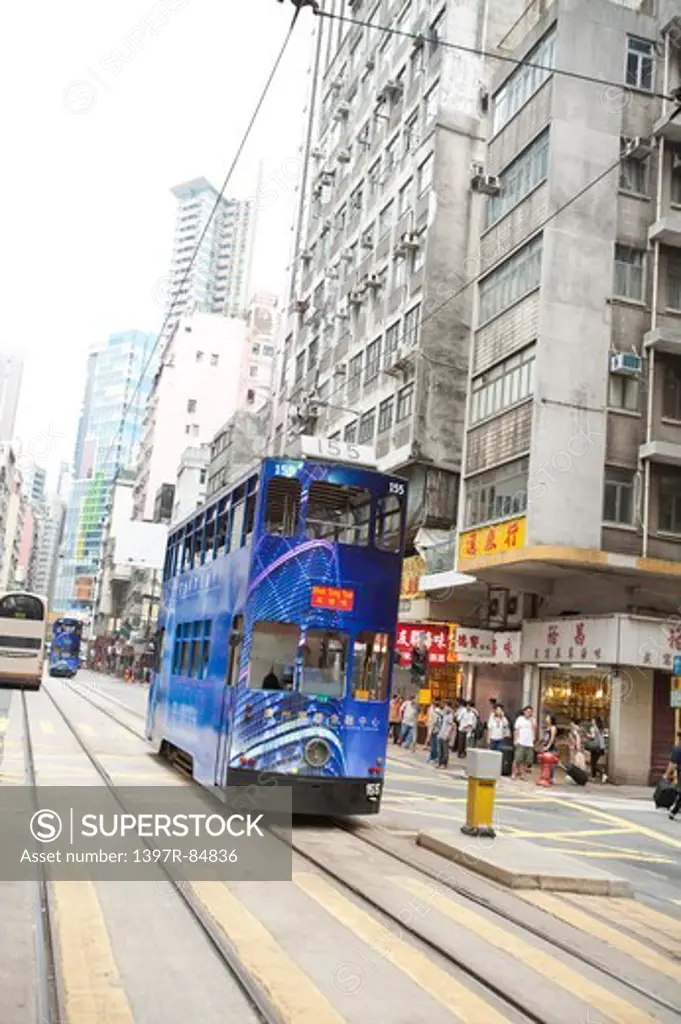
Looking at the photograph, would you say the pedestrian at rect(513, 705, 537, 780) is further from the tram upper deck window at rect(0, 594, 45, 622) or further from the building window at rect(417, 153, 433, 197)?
the building window at rect(417, 153, 433, 197)

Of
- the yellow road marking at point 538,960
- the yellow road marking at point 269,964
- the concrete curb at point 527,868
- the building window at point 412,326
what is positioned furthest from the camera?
the building window at point 412,326

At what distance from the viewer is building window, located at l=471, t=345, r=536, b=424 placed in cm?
2541

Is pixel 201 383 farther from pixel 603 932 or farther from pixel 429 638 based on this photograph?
pixel 603 932

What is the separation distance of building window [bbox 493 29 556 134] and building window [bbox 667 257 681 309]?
A: 5880 millimetres

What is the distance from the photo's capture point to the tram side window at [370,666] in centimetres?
1215

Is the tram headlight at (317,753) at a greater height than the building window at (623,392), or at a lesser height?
lesser

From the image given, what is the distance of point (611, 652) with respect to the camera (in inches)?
921

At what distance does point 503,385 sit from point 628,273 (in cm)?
422

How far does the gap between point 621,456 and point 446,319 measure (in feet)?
33.5

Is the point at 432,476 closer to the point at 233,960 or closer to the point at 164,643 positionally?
the point at 164,643

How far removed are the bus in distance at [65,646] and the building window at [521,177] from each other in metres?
38.9

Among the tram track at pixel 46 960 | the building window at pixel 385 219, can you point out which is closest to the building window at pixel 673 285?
the building window at pixel 385 219

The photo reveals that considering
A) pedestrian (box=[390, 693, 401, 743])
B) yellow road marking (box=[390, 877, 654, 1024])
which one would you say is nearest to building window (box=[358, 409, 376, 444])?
pedestrian (box=[390, 693, 401, 743])

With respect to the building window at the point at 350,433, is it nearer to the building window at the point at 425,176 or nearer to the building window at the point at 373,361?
the building window at the point at 373,361
